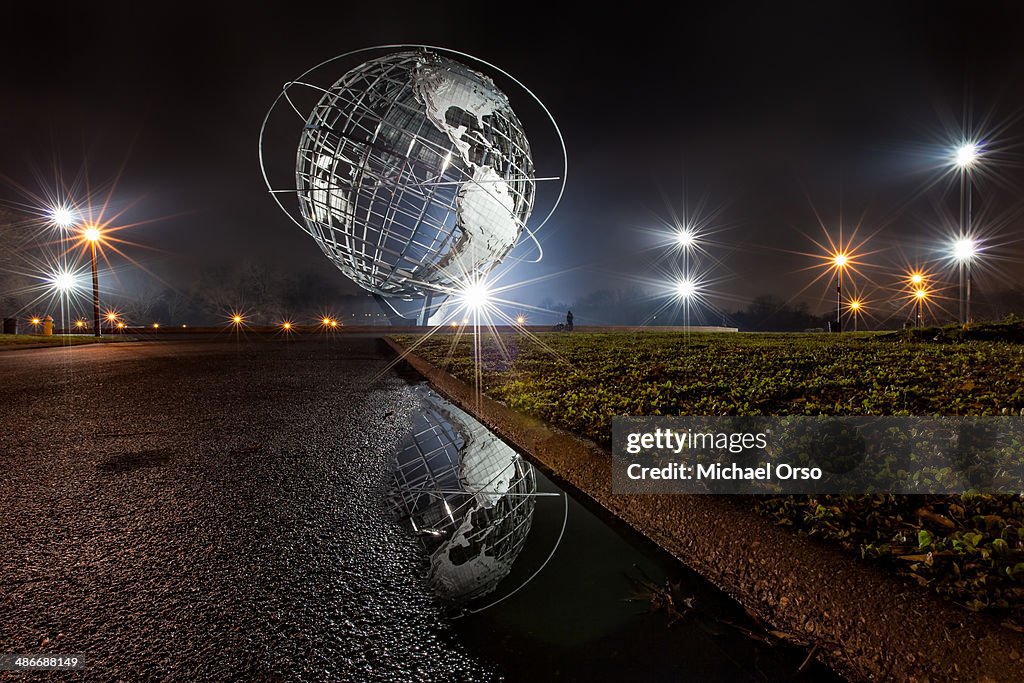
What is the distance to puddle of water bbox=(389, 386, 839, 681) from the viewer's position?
1552mm

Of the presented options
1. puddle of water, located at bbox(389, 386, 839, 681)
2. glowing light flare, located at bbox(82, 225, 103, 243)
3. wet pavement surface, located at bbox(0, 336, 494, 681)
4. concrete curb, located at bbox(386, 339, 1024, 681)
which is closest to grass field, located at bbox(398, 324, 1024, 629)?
concrete curb, located at bbox(386, 339, 1024, 681)

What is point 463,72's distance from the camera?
9.78 metres

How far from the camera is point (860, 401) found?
414cm

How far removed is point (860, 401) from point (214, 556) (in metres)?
4.72

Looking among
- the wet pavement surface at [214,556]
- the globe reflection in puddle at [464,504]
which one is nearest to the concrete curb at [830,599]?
the globe reflection in puddle at [464,504]

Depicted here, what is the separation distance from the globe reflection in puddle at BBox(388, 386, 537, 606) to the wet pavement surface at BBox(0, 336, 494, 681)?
0.42 feet

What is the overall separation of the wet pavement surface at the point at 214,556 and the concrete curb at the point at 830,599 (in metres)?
1.07

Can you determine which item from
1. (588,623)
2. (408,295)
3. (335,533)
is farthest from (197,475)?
(408,295)

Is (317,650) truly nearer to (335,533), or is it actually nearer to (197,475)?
(335,533)

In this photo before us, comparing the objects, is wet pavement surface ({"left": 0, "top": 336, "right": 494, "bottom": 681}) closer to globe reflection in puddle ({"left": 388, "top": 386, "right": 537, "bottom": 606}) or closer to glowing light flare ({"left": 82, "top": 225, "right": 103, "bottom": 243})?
globe reflection in puddle ({"left": 388, "top": 386, "right": 537, "bottom": 606})

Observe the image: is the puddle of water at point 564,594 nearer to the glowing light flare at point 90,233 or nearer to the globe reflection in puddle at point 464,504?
the globe reflection in puddle at point 464,504

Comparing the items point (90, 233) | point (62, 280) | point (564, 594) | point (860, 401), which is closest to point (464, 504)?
point (564, 594)

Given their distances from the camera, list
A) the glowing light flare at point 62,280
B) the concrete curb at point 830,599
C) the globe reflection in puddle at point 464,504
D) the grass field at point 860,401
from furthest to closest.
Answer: the glowing light flare at point 62,280, the globe reflection in puddle at point 464,504, the grass field at point 860,401, the concrete curb at point 830,599

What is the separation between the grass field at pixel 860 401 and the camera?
1810 millimetres
